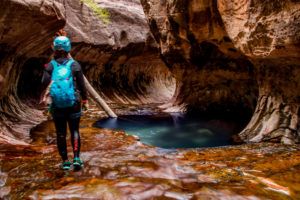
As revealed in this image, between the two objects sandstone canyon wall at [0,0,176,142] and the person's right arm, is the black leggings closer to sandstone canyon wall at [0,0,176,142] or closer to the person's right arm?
the person's right arm

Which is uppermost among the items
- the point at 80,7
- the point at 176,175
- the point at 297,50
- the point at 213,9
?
the point at 80,7

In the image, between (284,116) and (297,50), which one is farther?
(284,116)

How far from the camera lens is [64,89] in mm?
2613

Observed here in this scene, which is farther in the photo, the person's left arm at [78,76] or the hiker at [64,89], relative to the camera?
the person's left arm at [78,76]

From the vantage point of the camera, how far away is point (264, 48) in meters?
5.12

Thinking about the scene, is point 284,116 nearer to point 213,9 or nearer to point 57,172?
point 213,9

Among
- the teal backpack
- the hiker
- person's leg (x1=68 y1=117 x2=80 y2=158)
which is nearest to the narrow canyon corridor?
person's leg (x1=68 y1=117 x2=80 y2=158)

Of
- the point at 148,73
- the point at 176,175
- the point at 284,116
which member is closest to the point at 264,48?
the point at 284,116

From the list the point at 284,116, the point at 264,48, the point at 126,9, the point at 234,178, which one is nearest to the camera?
the point at 234,178

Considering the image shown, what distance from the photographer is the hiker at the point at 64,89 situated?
262cm

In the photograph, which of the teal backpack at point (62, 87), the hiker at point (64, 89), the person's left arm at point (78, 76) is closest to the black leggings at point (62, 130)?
the hiker at point (64, 89)

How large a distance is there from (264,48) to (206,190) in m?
Answer: 3.93

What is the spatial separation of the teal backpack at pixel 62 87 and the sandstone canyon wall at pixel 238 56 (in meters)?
4.04

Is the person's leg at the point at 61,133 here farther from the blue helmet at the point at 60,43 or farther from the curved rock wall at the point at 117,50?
the curved rock wall at the point at 117,50
